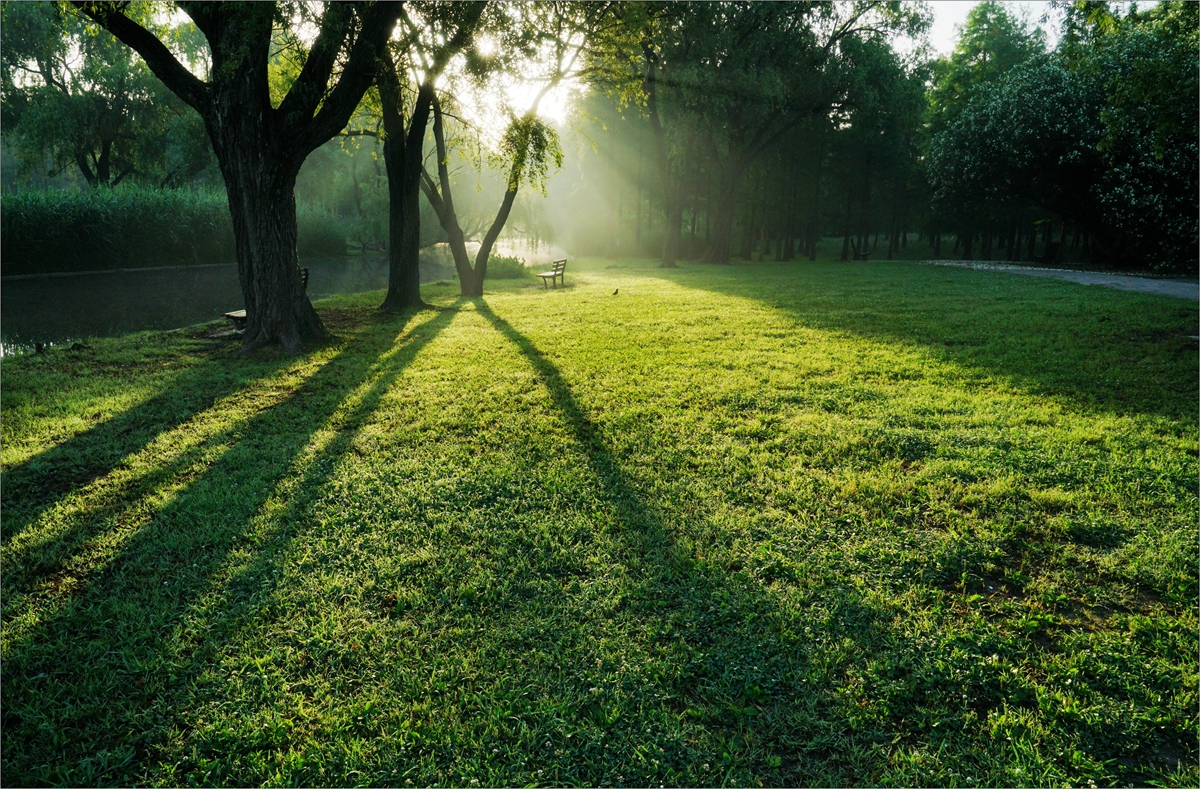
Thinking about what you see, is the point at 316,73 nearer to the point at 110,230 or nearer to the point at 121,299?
the point at 121,299

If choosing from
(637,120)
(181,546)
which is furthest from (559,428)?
(637,120)

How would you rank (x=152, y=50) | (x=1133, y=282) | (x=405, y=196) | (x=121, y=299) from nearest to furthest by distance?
(x=152, y=50)
(x=405, y=196)
(x=1133, y=282)
(x=121, y=299)

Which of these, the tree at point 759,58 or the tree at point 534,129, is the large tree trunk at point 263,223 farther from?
the tree at point 759,58

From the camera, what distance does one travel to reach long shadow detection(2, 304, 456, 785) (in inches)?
95.4

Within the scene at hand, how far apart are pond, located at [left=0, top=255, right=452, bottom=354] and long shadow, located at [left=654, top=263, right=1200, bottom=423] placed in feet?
47.4

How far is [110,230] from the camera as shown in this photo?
2570 centimetres

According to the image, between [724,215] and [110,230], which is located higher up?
[724,215]

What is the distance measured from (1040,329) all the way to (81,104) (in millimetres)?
43480

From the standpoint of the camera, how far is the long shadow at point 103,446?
4.55 metres

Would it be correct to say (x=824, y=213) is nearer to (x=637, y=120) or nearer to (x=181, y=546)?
(x=637, y=120)

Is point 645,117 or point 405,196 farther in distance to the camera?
point 645,117

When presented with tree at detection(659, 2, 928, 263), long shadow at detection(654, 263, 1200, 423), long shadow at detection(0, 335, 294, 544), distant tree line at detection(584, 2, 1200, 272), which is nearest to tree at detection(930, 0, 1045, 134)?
distant tree line at detection(584, 2, 1200, 272)

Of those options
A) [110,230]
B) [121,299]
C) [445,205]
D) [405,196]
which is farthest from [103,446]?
[110,230]

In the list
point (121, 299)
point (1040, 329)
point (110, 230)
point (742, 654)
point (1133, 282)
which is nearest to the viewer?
point (742, 654)
